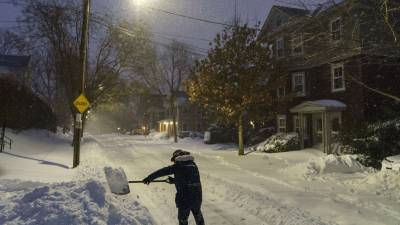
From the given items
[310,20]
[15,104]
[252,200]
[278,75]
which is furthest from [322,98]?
[15,104]

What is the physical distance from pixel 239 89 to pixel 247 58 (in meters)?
2.08

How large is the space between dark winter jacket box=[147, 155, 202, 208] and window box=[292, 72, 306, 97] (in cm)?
2313

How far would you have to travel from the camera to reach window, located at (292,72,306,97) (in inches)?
1137

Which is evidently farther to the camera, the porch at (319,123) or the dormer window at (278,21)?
the dormer window at (278,21)

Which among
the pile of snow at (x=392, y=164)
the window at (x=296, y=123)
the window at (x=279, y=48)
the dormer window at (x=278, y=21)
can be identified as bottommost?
the pile of snow at (x=392, y=164)

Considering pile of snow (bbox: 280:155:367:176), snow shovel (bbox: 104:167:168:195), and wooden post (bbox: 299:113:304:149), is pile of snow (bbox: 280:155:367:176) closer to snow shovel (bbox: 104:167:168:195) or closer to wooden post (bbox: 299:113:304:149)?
snow shovel (bbox: 104:167:168:195)

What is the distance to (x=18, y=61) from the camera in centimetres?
6131

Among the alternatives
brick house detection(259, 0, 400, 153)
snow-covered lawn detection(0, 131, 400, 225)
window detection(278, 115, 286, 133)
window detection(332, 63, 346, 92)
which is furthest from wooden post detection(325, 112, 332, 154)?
snow-covered lawn detection(0, 131, 400, 225)

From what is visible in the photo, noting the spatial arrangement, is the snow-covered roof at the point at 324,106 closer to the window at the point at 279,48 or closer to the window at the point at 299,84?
the window at the point at 299,84

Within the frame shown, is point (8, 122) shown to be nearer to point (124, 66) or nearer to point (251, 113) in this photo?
point (124, 66)

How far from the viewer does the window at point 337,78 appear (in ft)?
84.2

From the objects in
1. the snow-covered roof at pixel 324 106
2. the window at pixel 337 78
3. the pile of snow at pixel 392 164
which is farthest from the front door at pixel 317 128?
the pile of snow at pixel 392 164

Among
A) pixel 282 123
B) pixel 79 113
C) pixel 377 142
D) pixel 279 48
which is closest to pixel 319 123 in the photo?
pixel 282 123

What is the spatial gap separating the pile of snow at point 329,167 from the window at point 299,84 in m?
13.1
